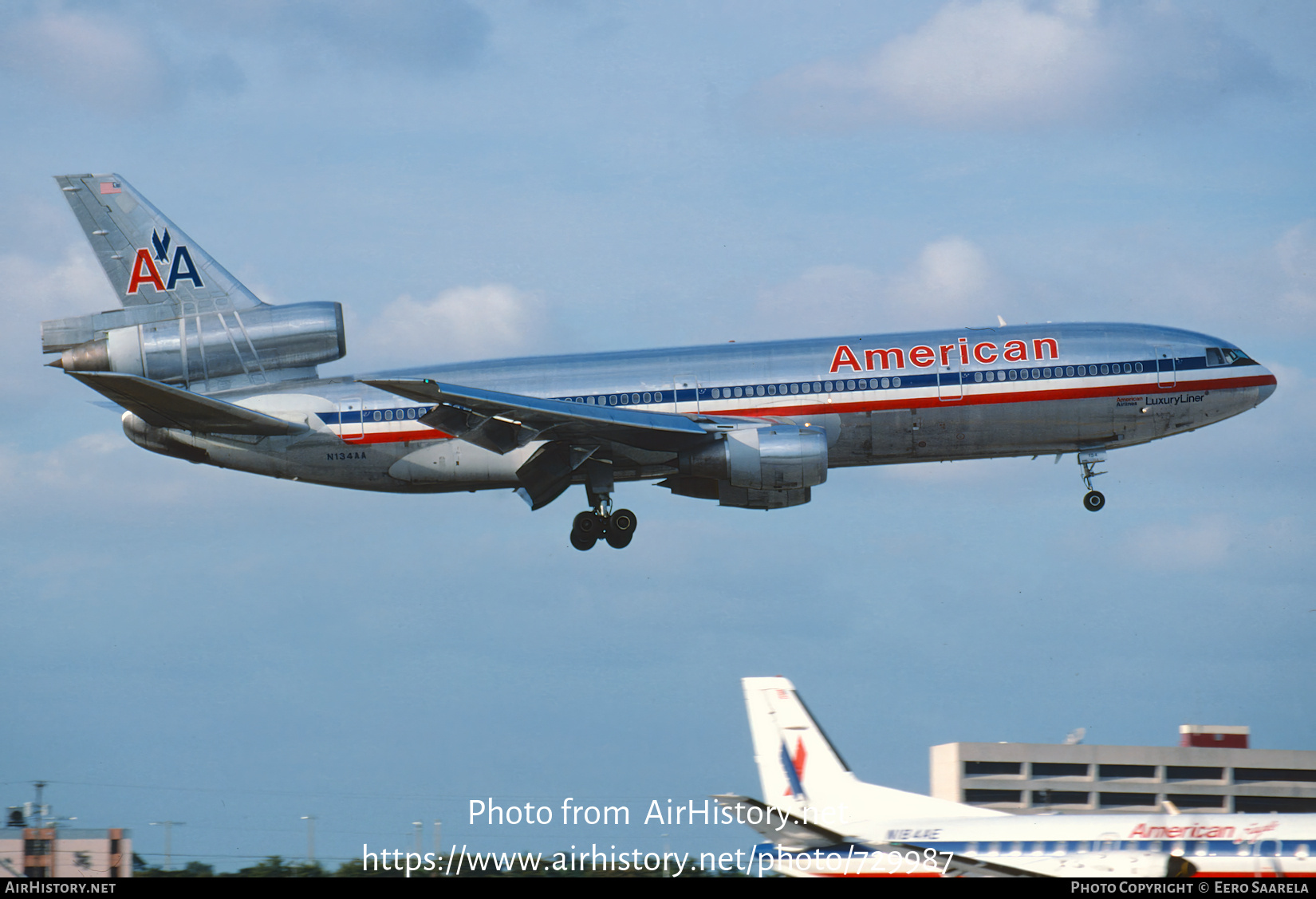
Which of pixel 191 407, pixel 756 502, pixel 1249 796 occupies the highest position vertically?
pixel 191 407

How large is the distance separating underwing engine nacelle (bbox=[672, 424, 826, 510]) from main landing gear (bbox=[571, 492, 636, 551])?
2941 millimetres

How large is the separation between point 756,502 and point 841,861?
573 inches

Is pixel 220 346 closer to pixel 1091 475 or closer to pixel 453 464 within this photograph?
pixel 453 464

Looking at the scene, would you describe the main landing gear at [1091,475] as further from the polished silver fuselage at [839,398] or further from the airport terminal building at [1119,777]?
the airport terminal building at [1119,777]

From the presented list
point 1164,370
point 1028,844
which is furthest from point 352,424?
point 1164,370

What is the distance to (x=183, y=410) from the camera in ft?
117

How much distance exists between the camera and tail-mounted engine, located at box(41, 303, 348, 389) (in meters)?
37.7

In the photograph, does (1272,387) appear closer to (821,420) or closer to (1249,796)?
(821,420)

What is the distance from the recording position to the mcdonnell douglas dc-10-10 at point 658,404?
3462cm

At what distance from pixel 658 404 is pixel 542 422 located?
3.26m

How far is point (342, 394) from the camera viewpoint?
36.8 meters

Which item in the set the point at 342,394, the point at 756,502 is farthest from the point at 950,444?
the point at 342,394

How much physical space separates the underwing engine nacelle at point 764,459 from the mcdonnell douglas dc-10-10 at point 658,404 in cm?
4
